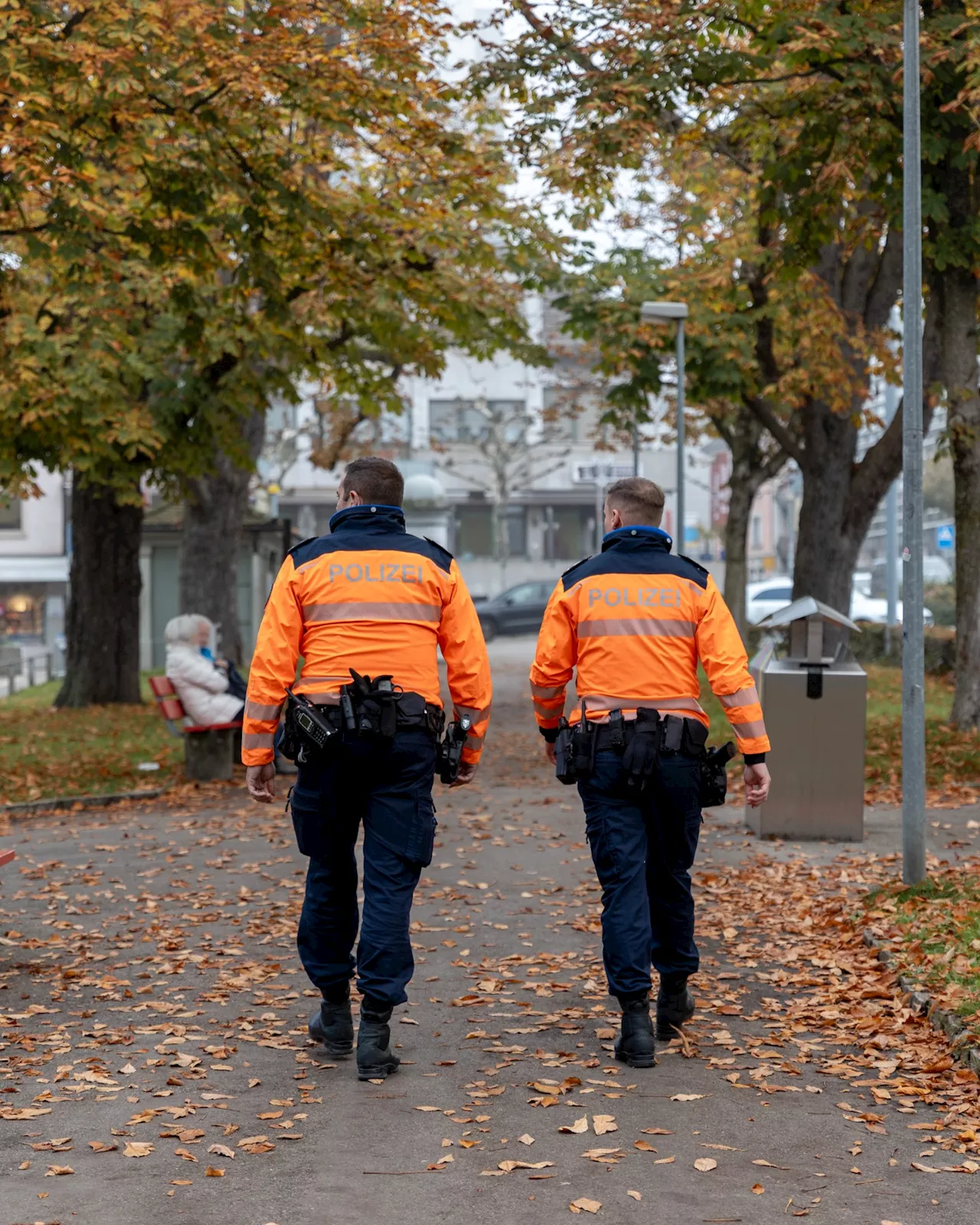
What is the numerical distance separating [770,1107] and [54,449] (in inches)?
583

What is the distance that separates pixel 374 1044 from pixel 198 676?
28.2 ft

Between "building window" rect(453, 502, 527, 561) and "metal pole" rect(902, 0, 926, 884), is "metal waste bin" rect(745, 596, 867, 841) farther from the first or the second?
"building window" rect(453, 502, 527, 561)

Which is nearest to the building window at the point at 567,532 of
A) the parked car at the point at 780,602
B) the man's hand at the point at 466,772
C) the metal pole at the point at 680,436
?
the parked car at the point at 780,602

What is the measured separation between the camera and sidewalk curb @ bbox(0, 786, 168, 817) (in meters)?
13.6

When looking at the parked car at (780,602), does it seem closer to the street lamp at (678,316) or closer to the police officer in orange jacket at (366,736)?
the street lamp at (678,316)

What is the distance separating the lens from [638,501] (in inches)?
246

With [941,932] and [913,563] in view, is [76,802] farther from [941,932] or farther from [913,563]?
[941,932]

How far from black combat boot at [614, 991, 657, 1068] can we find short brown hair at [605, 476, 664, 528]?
5.39 feet

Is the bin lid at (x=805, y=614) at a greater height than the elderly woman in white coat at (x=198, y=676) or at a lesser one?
greater

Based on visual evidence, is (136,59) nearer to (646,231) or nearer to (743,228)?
(743,228)

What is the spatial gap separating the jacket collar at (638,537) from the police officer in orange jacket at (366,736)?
590 millimetres

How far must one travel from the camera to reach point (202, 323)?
56.1ft

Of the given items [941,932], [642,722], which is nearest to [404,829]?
[642,722]

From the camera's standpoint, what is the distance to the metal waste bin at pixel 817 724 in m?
10.8
